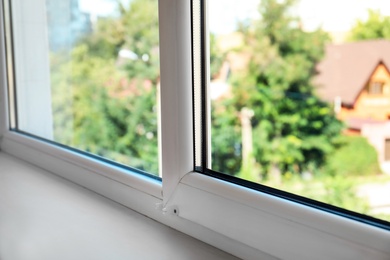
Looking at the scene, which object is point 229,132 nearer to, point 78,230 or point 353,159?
point 353,159

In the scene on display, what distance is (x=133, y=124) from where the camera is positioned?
3.55 meters

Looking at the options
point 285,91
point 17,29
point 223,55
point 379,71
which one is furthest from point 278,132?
point 17,29

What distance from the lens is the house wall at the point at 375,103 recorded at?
2.04 metres

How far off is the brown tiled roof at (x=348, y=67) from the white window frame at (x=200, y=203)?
212 cm

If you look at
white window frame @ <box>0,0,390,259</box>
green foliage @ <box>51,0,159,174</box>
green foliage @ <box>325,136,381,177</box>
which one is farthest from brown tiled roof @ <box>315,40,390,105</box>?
white window frame @ <box>0,0,390,259</box>

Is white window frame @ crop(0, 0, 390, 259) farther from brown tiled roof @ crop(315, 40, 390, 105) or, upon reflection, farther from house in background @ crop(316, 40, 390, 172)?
brown tiled roof @ crop(315, 40, 390, 105)

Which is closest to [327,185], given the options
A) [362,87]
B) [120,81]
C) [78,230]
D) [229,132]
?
[362,87]

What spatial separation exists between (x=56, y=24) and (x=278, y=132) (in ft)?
8.57

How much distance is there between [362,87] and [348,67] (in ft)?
1.53

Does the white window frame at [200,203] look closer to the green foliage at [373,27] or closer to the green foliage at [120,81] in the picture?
the green foliage at [373,27]

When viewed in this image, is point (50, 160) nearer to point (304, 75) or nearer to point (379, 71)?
point (379, 71)

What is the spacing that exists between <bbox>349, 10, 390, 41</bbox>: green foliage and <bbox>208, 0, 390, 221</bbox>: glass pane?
5.9 inches

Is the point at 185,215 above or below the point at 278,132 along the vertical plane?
above

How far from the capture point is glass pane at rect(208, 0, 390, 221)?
3.05m
